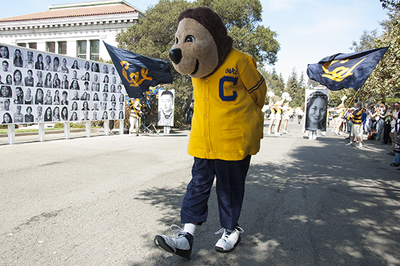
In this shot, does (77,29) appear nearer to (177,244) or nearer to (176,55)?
(176,55)

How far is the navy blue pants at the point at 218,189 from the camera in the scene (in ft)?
8.98

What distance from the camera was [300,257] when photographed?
110 inches

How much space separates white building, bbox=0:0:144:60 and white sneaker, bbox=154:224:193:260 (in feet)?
112

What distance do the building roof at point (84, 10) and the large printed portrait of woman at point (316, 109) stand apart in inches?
995

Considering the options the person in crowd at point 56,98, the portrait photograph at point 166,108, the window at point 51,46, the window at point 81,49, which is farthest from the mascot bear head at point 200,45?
the window at point 51,46

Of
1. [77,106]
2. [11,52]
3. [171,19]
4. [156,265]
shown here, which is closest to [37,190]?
[156,265]

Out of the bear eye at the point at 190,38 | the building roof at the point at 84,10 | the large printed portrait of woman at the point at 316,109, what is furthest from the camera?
the building roof at the point at 84,10

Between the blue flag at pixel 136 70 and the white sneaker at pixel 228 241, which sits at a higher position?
the blue flag at pixel 136 70

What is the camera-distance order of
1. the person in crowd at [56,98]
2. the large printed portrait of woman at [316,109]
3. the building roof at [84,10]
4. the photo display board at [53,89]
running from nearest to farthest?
the photo display board at [53,89]
the person in crowd at [56,98]
the large printed portrait of woman at [316,109]
the building roof at [84,10]

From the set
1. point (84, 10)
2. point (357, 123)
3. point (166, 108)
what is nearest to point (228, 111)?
point (357, 123)

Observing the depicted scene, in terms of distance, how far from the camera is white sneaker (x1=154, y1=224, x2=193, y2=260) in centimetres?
256

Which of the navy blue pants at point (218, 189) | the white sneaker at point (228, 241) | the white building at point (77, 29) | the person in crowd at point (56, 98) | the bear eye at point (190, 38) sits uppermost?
the white building at point (77, 29)

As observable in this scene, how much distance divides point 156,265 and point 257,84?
182cm

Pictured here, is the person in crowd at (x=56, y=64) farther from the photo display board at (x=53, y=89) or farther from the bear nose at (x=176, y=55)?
the bear nose at (x=176, y=55)
